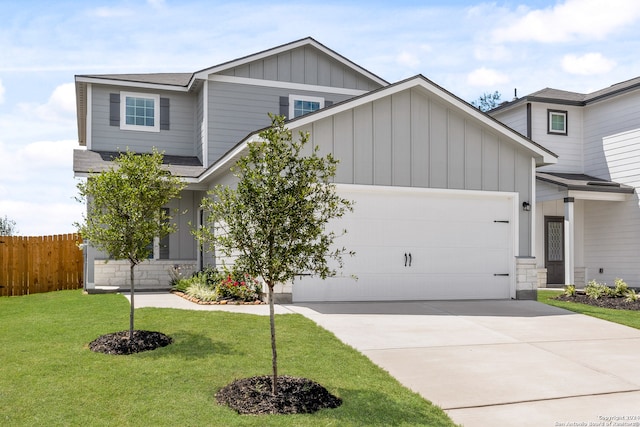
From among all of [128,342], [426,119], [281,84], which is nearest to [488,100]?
[281,84]

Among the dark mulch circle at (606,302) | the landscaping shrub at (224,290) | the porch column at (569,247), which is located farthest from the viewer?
the porch column at (569,247)

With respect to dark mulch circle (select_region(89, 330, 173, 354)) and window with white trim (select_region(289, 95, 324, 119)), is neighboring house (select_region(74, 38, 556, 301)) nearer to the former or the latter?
dark mulch circle (select_region(89, 330, 173, 354))

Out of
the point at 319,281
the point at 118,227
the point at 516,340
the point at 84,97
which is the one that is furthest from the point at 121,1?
the point at 84,97

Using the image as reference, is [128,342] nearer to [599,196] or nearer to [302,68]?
[302,68]

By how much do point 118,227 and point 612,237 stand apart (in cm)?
1574

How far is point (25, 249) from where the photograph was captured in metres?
16.3

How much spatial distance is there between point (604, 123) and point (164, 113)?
45.2ft

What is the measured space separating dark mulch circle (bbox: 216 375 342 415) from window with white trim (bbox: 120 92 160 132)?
12.5 meters

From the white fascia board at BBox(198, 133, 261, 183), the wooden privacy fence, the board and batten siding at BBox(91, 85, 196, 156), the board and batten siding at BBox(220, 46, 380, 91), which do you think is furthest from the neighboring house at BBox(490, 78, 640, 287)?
the wooden privacy fence

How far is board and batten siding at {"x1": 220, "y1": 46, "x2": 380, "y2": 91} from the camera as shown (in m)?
16.4

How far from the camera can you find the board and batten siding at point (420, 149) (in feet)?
37.0

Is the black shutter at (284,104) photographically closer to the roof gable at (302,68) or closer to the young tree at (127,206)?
the roof gable at (302,68)

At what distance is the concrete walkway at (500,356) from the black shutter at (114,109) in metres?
7.08

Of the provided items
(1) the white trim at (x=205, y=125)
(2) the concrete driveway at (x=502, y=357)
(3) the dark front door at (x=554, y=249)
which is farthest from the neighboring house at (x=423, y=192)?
(3) the dark front door at (x=554, y=249)
